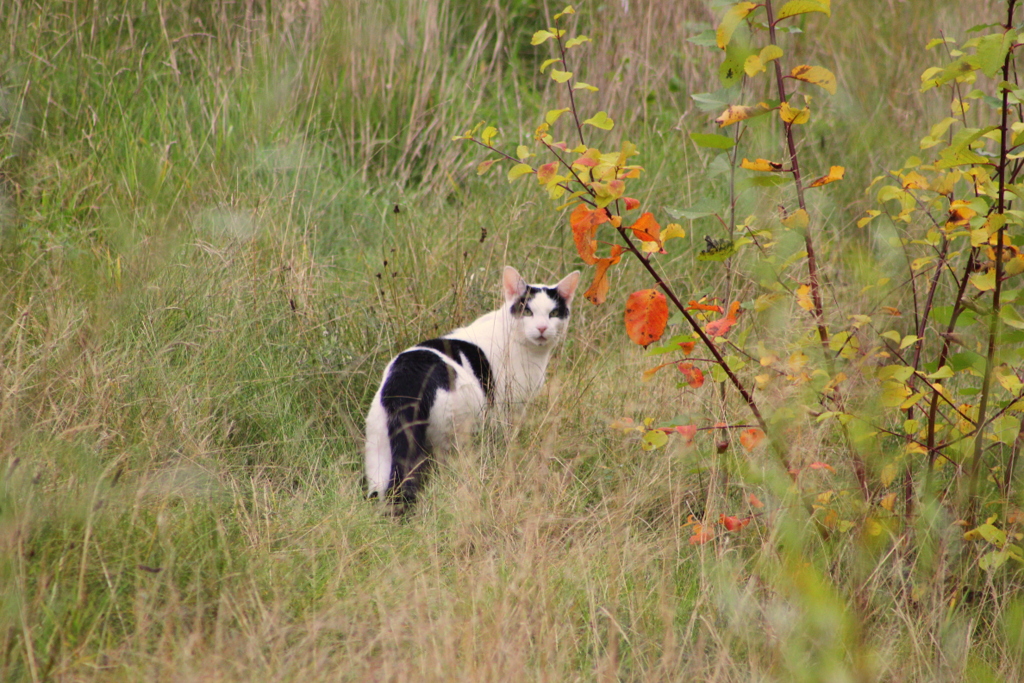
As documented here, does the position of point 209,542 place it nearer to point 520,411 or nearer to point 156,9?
point 520,411

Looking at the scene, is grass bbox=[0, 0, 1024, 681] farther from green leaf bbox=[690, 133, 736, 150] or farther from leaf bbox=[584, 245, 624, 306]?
leaf bbox=[584, 245, 624, 306]

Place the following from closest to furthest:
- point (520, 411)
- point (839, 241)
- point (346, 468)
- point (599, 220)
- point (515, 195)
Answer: point (599, 220)
point (346, 468)
point (520, 411)
point (515, 195)
point (839, 241)

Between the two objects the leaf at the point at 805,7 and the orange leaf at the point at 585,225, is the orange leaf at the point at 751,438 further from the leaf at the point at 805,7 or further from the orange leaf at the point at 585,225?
the leaf at the point at 805,7

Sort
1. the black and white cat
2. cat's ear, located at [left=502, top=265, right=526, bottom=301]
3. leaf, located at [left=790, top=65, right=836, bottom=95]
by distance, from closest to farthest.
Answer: leaf, located at [left=790, top=65, right=836, bottom=95], the black and white cat, cat's ear, located at [left=502, top=265, right=526, bottom=301]

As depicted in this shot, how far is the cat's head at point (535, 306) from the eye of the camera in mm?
3018

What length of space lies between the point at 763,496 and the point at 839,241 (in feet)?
6.52

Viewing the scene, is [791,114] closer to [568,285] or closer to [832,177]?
[832,177]

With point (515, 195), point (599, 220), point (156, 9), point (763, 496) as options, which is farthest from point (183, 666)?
point (156, 9)

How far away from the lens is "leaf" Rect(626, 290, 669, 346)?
1.84 metres

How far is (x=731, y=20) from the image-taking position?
5.42 feet

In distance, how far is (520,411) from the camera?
9.34 feet

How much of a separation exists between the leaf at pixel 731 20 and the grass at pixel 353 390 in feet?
1.45

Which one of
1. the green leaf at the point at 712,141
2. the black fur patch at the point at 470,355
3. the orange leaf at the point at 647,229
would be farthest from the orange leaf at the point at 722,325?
the black fur patch at the point at 470,355

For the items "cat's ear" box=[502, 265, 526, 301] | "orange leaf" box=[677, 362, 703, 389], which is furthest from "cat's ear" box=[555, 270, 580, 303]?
"orange leaf" box=[677, 362, 703, 389]
